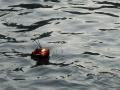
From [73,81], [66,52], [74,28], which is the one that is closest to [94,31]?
[74,28]

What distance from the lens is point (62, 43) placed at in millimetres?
14148

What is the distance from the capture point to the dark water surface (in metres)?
10.9

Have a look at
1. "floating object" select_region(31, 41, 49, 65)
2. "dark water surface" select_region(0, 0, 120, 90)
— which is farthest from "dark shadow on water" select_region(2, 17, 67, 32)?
"floating object" select_region(31, 41, 49, 65)

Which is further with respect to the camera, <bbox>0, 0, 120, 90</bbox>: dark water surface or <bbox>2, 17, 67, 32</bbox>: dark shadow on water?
<bbox>2, 17, 67, 32</bbox>: dark shadow on water

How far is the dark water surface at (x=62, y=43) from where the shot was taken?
10.9m

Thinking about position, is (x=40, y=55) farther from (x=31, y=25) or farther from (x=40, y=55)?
(x=31, y=25)

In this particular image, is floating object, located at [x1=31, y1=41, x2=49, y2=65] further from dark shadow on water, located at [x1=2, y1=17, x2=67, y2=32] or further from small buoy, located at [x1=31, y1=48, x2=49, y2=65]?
dark shadow on water, located at [x1=2, y1=17, x2=67, y2=32]

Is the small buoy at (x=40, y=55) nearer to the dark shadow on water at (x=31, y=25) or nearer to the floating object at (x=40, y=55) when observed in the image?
the floating object at (x=40, y=55)

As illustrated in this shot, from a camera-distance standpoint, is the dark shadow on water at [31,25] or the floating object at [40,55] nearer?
the floating object at [40,55]

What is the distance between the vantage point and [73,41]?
14352 millimetres

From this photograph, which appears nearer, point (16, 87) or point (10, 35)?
point (16, 87)

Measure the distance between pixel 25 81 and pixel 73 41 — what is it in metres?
3.98

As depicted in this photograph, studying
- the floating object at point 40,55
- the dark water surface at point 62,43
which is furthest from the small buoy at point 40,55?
the dark water surface at point 62,43

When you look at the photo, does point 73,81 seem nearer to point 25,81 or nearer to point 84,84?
point 84,84
